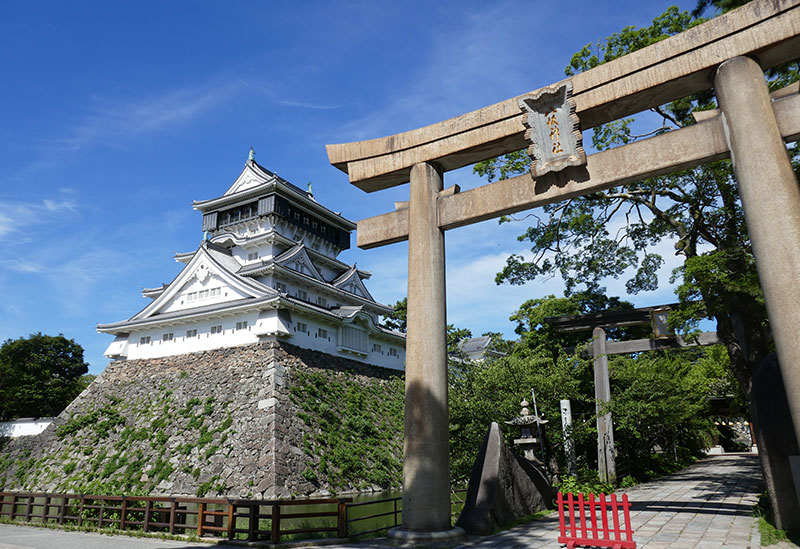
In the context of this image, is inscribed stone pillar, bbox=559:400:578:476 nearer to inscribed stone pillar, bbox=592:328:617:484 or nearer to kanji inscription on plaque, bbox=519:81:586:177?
inscribed stone pillar, bbox=592:328:617:484

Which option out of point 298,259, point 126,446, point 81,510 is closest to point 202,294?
point 298,259

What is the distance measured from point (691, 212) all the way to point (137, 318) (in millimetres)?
29190

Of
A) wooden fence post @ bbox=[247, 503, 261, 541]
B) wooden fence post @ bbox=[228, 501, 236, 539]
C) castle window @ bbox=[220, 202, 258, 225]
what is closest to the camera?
wooden fence post @ bbox=[247, 503, 261, 541]

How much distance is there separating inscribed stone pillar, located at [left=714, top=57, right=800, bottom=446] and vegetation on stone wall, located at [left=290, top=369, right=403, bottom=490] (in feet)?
58.0

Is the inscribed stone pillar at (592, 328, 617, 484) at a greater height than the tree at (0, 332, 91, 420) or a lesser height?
lesser

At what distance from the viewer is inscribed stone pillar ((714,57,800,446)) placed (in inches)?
237

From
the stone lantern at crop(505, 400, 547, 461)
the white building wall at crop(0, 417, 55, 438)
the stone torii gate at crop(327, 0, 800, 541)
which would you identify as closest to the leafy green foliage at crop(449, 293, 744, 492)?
the stone lantern at crop(505, 400, 547, 461)

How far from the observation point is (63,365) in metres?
42.1

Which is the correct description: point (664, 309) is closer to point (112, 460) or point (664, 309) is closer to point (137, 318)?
point (112, 460)

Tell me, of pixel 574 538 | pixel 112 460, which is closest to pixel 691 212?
pixel 574 538

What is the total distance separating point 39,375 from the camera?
1547 inches

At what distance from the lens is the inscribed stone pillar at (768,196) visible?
237 inches

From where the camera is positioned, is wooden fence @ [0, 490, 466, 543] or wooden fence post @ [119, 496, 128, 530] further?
wooden fence post @ [119, 496, 128, 530]

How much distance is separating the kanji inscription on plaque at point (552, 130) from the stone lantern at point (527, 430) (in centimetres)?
757
